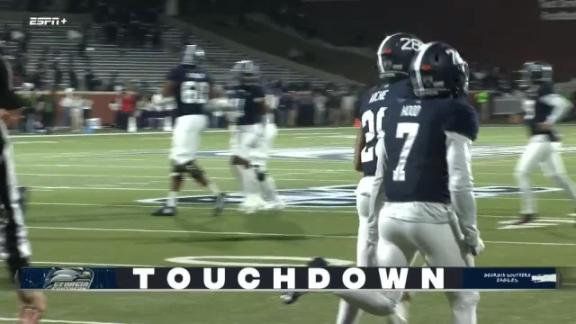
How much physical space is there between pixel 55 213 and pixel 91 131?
24321mm

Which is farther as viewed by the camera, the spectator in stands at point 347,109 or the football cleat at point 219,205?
the spectator in stands at point 347,109

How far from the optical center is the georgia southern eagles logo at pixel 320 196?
16094mm

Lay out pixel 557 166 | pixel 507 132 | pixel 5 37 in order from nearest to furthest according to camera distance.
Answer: pixel 557 166
pixel 507 132
pixel 5 37

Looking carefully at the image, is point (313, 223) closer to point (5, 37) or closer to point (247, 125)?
point (247, 125)

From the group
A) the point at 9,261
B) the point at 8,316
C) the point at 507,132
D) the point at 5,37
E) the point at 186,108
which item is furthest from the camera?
the point at 5,37

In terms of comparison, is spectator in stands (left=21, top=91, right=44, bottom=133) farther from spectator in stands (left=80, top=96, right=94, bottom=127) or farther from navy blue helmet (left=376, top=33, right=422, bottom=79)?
navy blue helmet (left=376, top=33, right=422, bottom=79)

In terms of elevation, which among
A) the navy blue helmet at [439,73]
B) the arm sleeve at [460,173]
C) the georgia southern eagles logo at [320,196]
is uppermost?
the navy blue helmet at [439,73]

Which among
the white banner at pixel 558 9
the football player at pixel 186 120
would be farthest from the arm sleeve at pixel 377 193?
the white banner at pixel 558 9

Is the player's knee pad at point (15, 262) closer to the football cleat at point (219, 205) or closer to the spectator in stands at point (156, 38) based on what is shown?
the football cleat at point (219, 205)

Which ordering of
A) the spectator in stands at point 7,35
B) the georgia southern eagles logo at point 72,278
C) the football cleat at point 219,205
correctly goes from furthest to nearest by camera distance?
the spectator in stands at point 7,35, the football cleat at point 219,205, the georgia southern eagles logo at point 72,278

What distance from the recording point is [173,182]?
1432 centimetres

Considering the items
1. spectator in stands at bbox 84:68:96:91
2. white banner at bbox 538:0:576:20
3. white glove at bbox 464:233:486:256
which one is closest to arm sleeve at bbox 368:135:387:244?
white glove at bbox 464:233:486:256

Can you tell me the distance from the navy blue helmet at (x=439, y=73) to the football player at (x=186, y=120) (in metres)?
8.49

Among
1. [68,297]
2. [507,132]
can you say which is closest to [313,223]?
[68,297]
